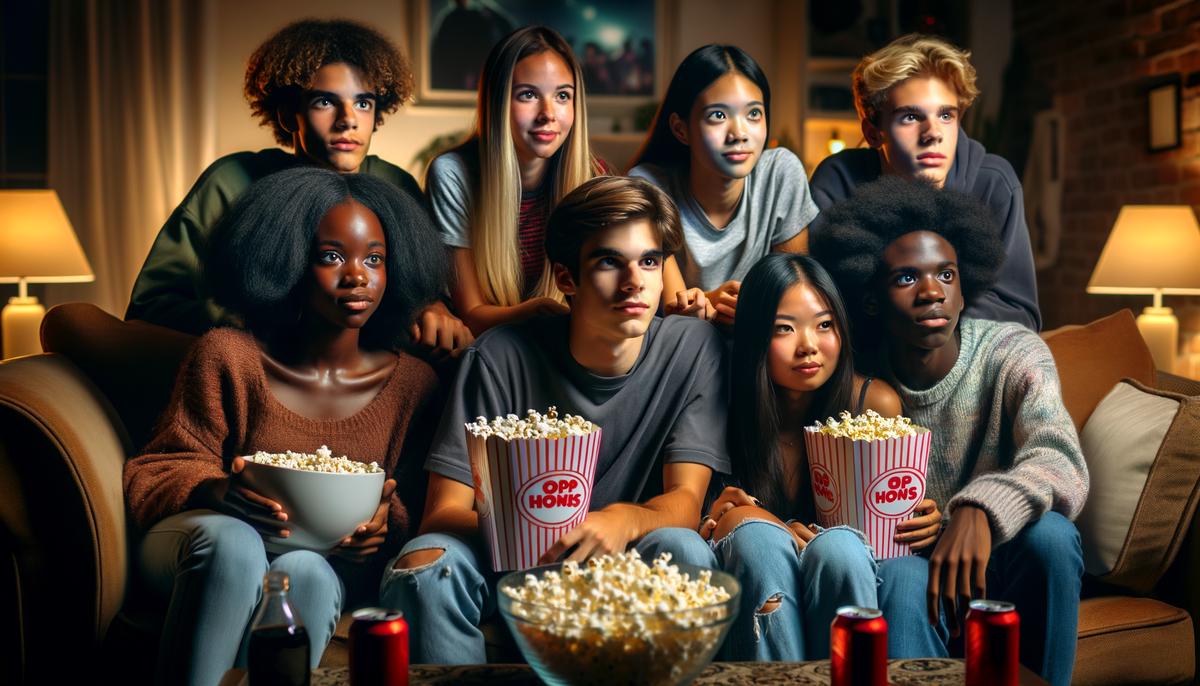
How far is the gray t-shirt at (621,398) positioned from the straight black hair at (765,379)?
0.20 feet

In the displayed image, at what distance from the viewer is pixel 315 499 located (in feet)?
6.46

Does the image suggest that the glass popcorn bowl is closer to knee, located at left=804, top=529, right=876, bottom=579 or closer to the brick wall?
knee, located at left=804, top=529, right=876, bottom=579

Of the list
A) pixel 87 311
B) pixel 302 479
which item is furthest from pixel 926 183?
pixel 87 311

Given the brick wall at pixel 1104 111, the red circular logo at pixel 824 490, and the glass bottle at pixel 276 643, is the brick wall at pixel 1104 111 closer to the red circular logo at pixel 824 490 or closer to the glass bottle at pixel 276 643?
the red circular logo at pixel 824 490

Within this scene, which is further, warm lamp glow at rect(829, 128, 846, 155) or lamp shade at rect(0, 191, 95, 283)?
warm lamp glow at rect(829, 128, 846, 155)

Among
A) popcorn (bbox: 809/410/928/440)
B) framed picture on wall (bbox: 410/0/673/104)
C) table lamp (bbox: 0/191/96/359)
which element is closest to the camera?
popcorn (bbox: 809/410/928/440)

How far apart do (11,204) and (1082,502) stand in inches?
133

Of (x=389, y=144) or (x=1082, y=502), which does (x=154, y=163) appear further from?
(x=1082, y=502)

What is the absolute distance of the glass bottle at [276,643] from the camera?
140cm

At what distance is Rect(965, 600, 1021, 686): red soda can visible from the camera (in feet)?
4.67

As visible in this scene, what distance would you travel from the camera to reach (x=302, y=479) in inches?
76.9

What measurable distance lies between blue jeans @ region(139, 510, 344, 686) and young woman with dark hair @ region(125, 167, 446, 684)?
0.04 ft

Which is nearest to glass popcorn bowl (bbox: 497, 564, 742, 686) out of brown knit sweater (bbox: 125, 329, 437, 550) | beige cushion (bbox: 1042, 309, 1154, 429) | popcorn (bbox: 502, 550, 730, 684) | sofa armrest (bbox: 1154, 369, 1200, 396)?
popcorn (bbox: 502, 550, 730, 684)

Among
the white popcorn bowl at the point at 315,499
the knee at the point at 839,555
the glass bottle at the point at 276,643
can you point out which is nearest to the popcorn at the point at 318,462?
the white popcorn bowl at the point at 315,499
